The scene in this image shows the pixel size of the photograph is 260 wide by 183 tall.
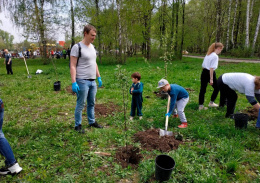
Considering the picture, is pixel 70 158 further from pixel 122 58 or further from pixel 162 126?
pixel 122 58

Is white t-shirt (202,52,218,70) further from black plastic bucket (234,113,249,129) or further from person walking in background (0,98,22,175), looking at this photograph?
person walking in background (0,98,22,175)

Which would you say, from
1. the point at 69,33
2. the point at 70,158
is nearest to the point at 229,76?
the point at 70,158

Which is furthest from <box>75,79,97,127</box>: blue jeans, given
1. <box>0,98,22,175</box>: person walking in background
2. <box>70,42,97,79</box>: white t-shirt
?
Answer: <box>0,98,22,175</box>: person walking in background

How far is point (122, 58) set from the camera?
1888 centimetres

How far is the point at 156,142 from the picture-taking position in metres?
3.26

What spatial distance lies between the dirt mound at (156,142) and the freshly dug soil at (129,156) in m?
0.28

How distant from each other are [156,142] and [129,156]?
629 mm

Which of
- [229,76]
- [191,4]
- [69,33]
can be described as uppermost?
[191,4]

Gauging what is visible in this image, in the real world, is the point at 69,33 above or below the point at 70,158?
above

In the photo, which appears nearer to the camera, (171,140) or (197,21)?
(171,140)

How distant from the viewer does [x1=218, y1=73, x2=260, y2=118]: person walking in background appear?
3.54 m

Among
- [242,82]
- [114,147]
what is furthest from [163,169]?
[242,82]

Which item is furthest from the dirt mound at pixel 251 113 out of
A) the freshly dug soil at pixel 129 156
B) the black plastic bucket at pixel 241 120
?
the freshly dug soil at pixel 129 156

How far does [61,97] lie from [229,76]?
227 inches
